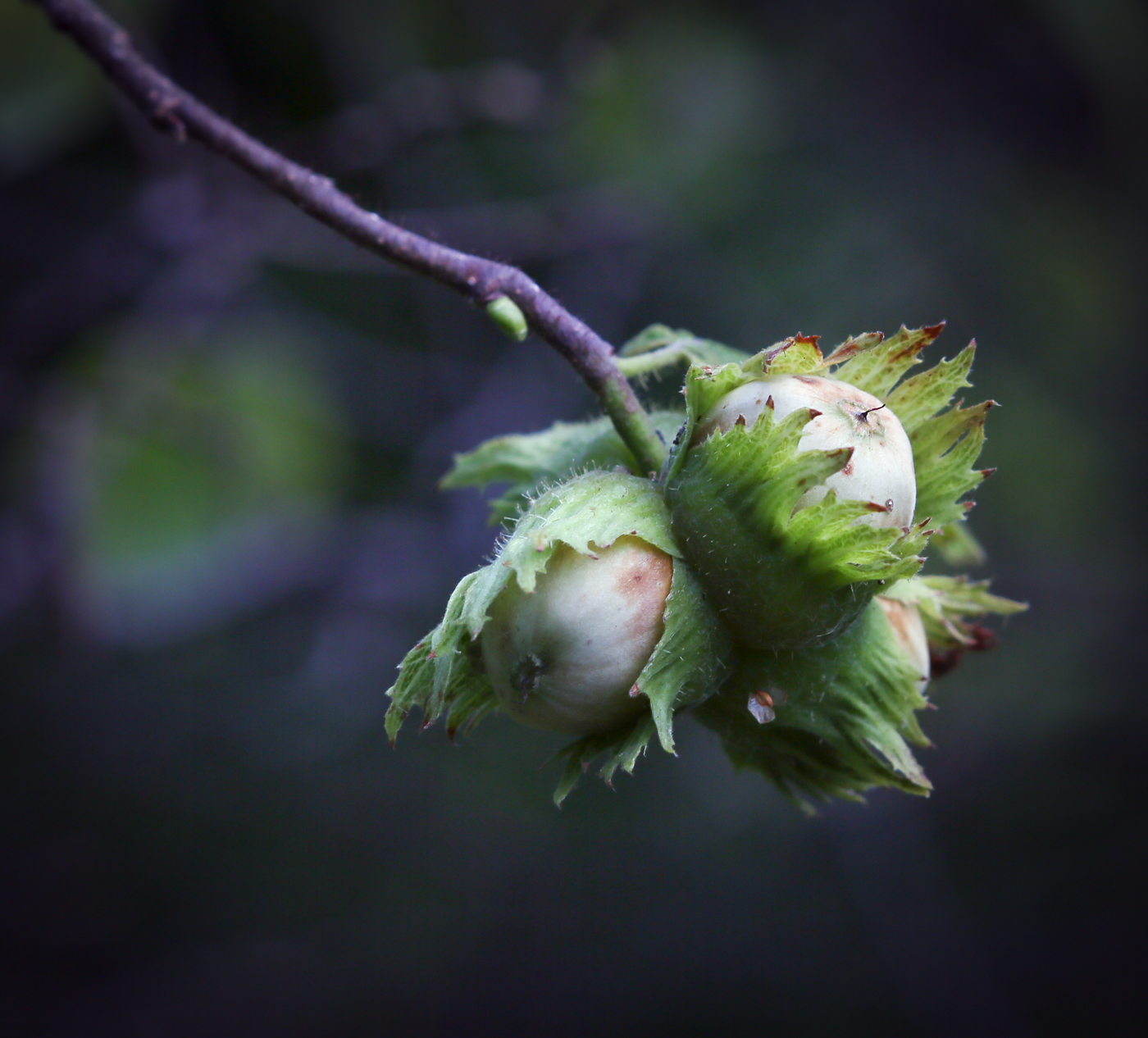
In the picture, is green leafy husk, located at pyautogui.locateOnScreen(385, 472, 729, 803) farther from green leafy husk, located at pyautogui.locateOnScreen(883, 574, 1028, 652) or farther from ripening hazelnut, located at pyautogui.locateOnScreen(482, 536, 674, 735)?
green leafy husk, located at pyautogui.locateOnScreen(883, 574, 1028, 652)

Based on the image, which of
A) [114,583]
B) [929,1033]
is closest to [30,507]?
[114,583]

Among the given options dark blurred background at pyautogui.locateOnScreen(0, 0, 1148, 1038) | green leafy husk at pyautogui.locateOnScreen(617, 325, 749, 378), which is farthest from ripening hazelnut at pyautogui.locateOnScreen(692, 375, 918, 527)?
dark blurred background at pyautogui.locateOnScreen(0, 0, 1148, 1038)

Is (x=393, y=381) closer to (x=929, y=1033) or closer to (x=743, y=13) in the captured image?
(x=743, y=13)

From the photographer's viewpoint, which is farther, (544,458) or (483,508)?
(483,508)

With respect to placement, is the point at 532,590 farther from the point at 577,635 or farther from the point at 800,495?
the point at 800,495

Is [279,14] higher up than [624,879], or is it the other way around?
[279,14]

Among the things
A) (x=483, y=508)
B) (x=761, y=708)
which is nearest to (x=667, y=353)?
(x=761, y=708)
